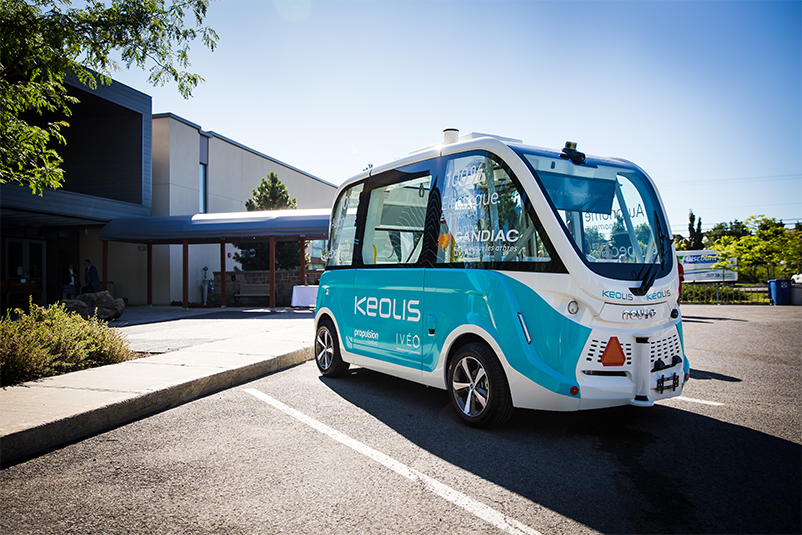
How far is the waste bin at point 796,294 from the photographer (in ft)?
78.2

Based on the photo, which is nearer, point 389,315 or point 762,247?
point 389,315

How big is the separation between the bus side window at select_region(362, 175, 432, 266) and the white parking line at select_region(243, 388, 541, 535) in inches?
75.9

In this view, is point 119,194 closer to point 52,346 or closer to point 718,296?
point 52,346

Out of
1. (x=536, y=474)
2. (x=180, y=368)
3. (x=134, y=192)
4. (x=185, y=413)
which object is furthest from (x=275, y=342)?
(x=134, y=192)

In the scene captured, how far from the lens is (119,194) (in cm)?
2280

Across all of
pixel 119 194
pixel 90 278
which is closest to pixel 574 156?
pixel 90 278

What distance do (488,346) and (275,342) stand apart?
581cm

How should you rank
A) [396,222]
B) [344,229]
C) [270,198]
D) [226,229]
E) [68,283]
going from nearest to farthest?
[396,222] → [344,229] → [226,229] → [68,283] → [270,198]

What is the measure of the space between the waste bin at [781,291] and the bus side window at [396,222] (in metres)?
25.3

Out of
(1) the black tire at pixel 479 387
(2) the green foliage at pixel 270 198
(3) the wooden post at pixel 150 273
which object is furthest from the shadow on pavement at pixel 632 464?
(2) the green foliage at pixel 270 198

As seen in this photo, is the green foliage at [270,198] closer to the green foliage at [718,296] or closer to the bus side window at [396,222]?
the bus side window at [396,222]

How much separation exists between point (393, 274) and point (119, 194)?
21.6 m

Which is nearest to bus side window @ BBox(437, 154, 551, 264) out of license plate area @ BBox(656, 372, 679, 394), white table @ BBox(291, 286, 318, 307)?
license plate area @ BBox(656, 372, 679, 394)

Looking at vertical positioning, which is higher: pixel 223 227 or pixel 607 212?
pixel 223 227
